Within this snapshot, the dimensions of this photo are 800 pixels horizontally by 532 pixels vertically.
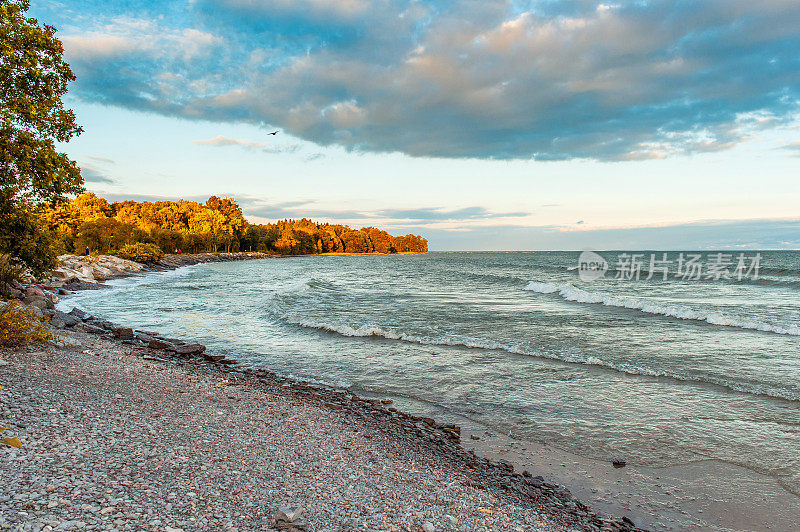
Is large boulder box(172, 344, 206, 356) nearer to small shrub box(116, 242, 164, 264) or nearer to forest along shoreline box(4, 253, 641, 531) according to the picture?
forest along shoreline box(4, 253, 641, 531)

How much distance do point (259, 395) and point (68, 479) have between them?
547 cm

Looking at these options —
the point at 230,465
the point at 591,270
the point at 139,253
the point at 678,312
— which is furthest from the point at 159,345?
the point at 591,270

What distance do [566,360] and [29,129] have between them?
1789 cm

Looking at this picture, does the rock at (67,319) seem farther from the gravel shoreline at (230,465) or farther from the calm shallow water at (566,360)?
the gravel shoreline at (230,465)

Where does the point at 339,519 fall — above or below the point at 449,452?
above

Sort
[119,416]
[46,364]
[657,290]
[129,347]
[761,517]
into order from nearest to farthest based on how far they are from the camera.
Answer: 1. [761,517]
2. [119,416]
3. [46,364]
4. [129,347]
5. [657,290]

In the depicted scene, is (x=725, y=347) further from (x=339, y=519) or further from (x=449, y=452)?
(x=339, y=519)

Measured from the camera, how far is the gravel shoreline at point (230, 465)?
4781mm

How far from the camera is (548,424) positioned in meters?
9.46

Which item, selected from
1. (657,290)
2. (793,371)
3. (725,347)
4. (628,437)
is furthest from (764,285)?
(628,437)

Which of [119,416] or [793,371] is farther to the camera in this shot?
[793,371]

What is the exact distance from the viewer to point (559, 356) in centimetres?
1542

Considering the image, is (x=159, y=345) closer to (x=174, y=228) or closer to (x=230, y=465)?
(x=230, y=465)

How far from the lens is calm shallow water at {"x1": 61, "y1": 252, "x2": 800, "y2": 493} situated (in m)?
8.98
